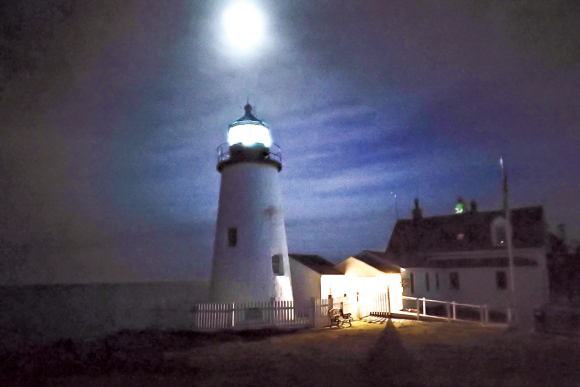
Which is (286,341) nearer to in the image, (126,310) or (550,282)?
(550,282)

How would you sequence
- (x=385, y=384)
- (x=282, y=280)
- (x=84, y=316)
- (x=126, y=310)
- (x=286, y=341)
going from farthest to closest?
(x=126, y=310) → (x=84, y=316) → (x=282, y=280) → (x=286, y=341) → (x=385, y=384)

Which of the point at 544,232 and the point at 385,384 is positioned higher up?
the point at 544,232

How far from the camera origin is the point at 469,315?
22453 millimetres

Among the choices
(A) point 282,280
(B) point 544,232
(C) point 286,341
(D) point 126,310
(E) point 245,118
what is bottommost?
(D) point 126,310

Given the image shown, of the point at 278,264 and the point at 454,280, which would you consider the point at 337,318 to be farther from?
the point at 454,280

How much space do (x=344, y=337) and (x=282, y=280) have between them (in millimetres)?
5853

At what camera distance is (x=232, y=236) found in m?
19.5

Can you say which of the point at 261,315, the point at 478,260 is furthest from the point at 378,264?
the point at 478,260

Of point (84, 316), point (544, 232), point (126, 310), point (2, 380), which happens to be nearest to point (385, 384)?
point (2, 380)

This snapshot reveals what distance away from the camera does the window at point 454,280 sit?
2906 cm

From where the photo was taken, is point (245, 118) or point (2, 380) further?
point (245, 118)

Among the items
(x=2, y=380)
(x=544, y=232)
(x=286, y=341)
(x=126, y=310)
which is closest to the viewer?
(x=2, y=380)

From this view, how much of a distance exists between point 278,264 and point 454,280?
605 inches

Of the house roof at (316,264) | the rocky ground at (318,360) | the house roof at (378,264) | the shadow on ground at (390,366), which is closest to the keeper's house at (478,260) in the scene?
the house roof at (378,264)
